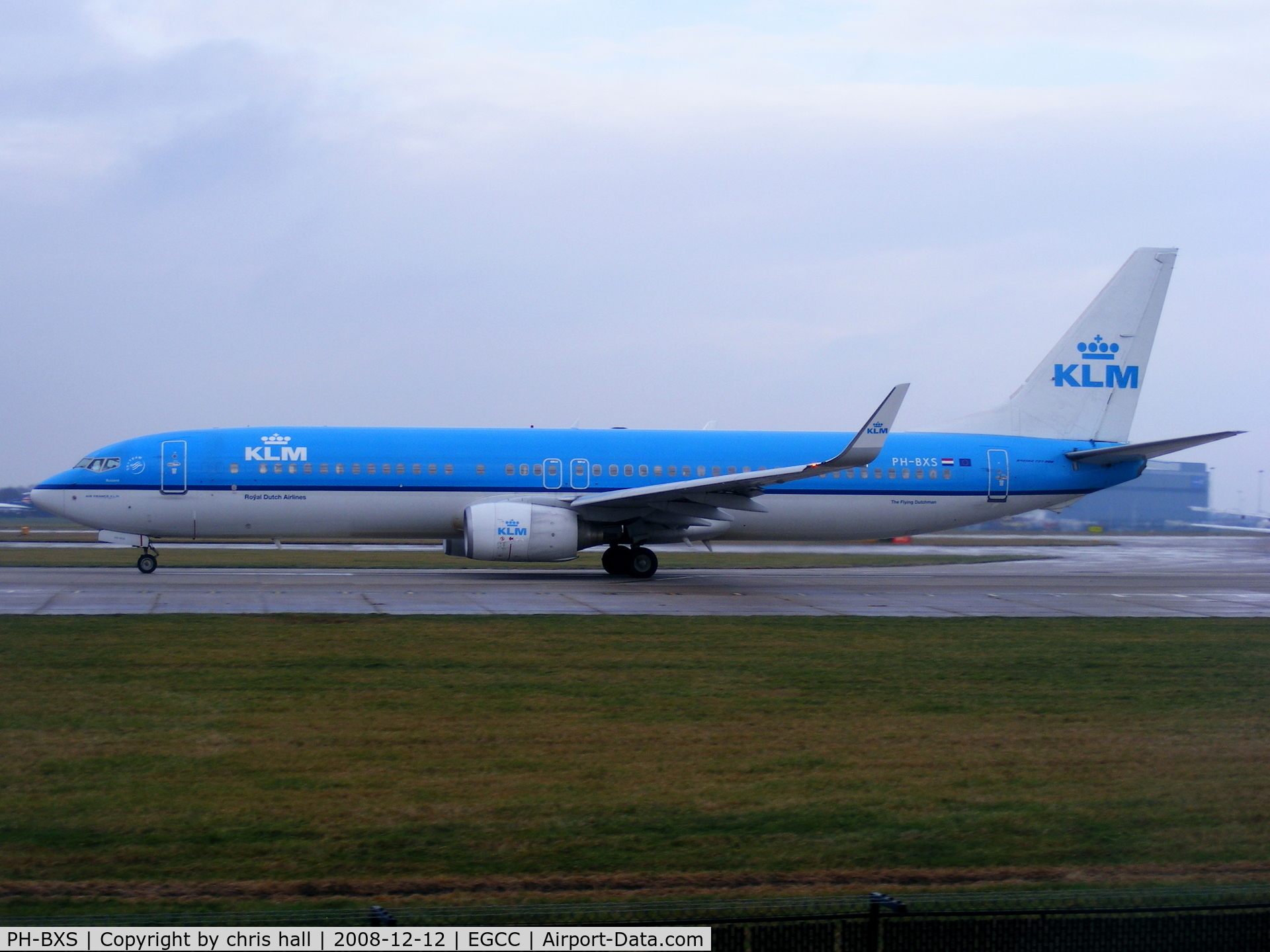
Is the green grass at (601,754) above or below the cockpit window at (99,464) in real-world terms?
below

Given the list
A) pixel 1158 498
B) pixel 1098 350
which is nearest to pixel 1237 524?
pixel 1158 498

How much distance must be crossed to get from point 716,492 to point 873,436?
4.12 meters

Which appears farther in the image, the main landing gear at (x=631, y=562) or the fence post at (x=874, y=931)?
the main landing gear at (x=631, y=562)

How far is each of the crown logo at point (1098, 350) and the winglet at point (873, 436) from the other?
33.5 ft

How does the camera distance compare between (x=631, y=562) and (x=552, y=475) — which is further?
(x=552, y=475)

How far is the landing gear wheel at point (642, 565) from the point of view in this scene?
27781mm

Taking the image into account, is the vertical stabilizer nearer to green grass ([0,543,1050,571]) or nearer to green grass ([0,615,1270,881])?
green grass ([0,543,1050,571])

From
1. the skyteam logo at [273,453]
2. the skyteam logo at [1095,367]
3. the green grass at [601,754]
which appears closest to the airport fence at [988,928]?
the green grass at [601,754]

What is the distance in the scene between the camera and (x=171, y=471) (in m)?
26.8

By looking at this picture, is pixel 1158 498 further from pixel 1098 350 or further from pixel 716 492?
pixel 716 492

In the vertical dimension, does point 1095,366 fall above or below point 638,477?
above

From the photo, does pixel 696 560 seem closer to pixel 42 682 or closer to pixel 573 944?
pixel 42 682

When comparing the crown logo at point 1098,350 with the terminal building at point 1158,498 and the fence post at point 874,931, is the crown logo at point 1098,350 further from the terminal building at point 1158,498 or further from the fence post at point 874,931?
the terminal building at point 1158,498

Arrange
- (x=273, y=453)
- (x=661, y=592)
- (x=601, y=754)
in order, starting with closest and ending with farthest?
1. (x=601, y=754)
2. (x=661, y=592)
3. (x=273, y=453)
